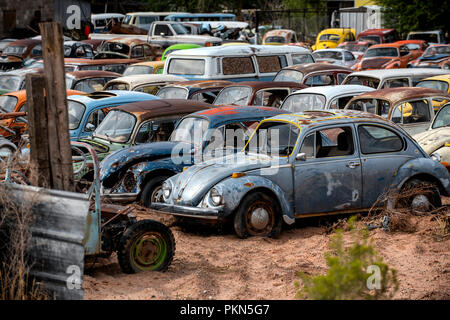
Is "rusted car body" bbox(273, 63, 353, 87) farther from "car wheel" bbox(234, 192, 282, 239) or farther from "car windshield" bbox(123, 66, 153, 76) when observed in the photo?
"car wheel" bbox(234, 192, 282, 239)

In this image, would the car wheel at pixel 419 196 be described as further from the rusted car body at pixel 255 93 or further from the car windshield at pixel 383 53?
the car windshield at pixel 383 53

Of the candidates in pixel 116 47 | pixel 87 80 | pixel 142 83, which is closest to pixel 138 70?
pixel 87 80

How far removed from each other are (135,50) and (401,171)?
16945mm

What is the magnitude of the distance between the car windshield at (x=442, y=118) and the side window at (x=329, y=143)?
385 cm

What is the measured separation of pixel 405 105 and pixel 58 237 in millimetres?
8642

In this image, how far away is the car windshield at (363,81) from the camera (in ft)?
51.8

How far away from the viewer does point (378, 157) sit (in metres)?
9.24

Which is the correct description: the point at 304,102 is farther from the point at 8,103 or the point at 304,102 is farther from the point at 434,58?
the point at 434,58

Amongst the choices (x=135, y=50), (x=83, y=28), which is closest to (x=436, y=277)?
(x=135, y=50)

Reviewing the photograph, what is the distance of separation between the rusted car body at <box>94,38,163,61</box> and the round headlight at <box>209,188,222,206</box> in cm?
1662

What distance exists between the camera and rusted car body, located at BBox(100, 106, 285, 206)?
9.97 m

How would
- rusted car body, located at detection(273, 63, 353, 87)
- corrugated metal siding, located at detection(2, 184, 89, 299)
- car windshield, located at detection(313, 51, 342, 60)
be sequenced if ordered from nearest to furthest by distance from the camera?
corrugated metal siding, located at detection(2, 184, 89, 299), rusted car body, located at detection(273, 63, 353, 87), car windshield, located at detection(313, 51, 342, 60)

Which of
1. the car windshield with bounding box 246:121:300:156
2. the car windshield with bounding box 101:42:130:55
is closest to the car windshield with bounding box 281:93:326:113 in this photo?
the car windshield with bounding box 246:121:300:156
